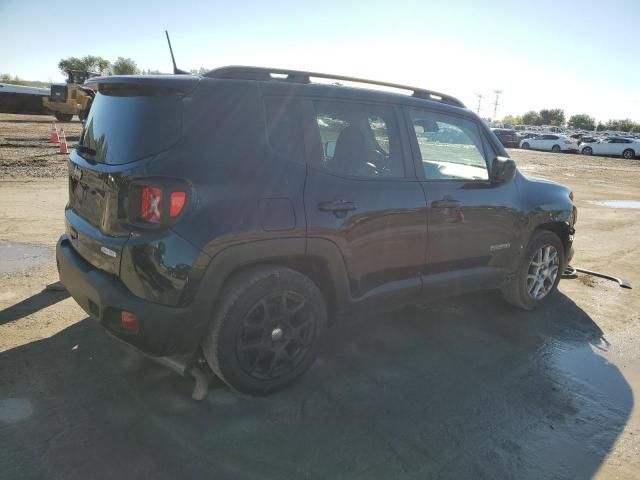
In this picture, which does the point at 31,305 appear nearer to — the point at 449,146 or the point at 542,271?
the point at 449,146

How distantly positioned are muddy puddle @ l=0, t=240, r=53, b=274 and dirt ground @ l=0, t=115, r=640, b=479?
12 cm

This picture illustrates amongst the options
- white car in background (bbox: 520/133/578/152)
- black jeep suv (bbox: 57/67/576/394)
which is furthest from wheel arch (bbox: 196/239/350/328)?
white car in background (bbox: 520/133/578/152)

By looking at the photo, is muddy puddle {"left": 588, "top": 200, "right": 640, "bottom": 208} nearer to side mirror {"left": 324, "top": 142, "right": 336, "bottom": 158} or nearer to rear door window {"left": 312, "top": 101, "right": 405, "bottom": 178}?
rear door window {"left": 312, "top": 101, "right": 405, "bottom": 178}

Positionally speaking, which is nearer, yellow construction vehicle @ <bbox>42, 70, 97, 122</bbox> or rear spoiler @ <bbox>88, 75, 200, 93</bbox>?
rear spoiler @ <bbox>88, 75, 200, 93</bbox>

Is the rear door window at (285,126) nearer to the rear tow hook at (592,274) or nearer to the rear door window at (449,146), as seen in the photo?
the rear door window at (449,146)

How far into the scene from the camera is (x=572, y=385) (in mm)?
3527

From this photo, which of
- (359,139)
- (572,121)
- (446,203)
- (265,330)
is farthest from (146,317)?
(572,121)

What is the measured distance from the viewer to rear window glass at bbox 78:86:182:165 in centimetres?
264

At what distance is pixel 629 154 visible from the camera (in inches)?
1374

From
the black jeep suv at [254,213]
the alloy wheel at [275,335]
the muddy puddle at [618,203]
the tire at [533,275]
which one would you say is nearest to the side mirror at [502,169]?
the black jeep suv at [254,213]

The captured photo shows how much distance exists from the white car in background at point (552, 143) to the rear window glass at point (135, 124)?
41127mm

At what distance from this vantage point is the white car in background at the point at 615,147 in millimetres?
34469

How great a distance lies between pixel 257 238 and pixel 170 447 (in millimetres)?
1184

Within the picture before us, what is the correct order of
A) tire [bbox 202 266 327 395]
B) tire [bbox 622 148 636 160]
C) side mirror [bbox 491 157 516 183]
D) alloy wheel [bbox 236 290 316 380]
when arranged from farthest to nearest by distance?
tire [bbox 622 148 636 160] → side mirror [bbox 491 157 516 183] → alloy wheel [bbox 236 290 316 380] → tire [bbox 202 266 327 395]
